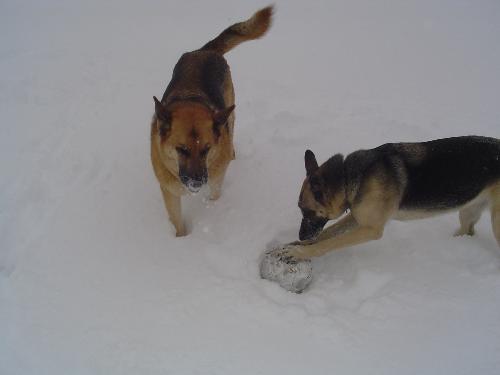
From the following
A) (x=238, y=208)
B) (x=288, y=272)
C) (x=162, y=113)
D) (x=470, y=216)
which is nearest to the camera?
(x=162, y=113)

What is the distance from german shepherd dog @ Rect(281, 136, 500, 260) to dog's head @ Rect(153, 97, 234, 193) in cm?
91

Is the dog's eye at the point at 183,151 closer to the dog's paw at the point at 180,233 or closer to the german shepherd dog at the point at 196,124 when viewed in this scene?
the german shepherd dog at the point at 196,124

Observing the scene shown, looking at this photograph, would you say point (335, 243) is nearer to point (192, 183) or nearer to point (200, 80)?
point (192, 183)

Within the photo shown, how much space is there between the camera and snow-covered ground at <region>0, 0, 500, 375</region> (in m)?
2.84

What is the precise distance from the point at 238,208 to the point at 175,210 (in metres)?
0.74

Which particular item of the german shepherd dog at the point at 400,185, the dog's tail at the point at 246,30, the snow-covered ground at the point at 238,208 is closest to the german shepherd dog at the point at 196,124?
the dog's tail at the point at 246,30

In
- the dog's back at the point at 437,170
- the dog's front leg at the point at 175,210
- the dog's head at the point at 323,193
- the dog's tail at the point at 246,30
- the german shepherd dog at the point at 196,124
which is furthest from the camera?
the dog's tail at the point at 246,30

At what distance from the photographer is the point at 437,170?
311 cm

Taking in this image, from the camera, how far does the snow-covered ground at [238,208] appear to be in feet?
9.31

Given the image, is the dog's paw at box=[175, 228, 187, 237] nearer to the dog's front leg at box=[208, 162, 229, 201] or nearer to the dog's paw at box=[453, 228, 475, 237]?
the dog's front leg at box=[208, 162, 229, 201]

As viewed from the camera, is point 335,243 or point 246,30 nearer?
point 335,243

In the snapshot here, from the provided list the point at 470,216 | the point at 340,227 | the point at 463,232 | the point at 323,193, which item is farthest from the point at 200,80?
the point at 463,232

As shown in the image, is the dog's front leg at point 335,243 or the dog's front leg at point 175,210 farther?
the dog's front leg at point 175,210

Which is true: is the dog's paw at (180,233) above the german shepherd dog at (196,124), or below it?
below
